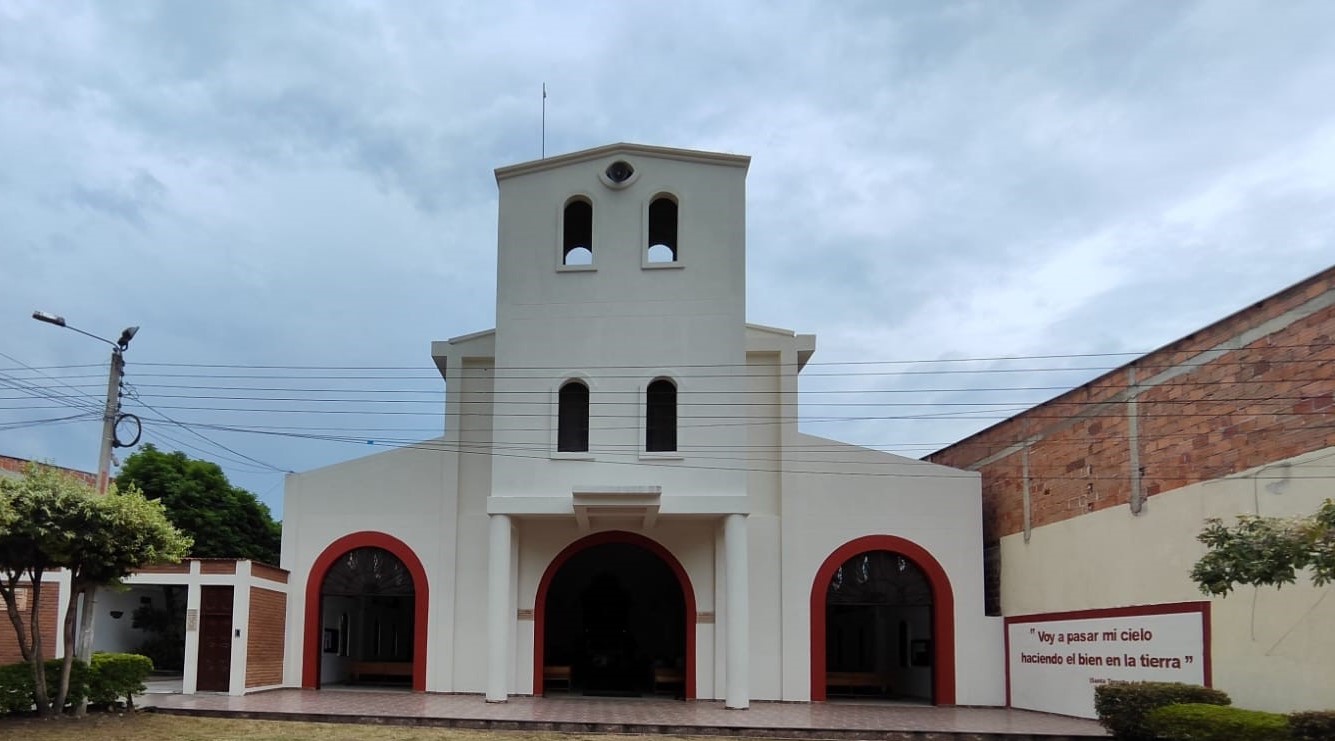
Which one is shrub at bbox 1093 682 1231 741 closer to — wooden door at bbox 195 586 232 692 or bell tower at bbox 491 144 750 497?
bell tower at bbox 491 144 750 497

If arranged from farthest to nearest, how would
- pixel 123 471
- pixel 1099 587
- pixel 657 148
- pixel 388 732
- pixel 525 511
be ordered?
pixel 123 471 → pixel 657 148 → pixel 525 511 → pixel 1099 587 → pixel 388 732

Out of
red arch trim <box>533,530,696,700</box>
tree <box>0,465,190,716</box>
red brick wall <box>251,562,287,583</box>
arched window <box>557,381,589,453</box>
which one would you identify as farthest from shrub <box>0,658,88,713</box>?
arched window <box>557,381,589,453</box>

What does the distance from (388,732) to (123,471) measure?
19.0 metres

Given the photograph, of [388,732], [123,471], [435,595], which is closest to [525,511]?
[435,595]

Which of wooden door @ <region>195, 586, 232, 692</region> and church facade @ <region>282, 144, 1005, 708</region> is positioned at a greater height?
church facade @ <region>282, 144, 1005, 708</region>

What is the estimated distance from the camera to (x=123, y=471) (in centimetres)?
2995

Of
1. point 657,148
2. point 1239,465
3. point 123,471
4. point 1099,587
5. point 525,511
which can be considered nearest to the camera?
point 1239,465

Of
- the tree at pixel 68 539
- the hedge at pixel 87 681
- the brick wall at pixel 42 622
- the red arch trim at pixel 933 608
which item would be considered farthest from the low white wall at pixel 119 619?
the red arch trim at pixel 933 608

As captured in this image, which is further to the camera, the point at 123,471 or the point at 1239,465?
the point at 123,471

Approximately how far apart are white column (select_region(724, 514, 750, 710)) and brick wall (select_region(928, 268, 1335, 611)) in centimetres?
498

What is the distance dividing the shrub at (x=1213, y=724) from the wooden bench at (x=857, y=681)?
782 cm

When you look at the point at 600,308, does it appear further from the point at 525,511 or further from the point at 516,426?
the point at 525,511

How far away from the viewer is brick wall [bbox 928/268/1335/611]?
12.3 meters

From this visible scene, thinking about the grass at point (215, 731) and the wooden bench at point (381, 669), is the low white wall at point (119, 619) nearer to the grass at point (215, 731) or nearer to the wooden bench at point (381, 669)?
the wooden bench at point (381, 669)
